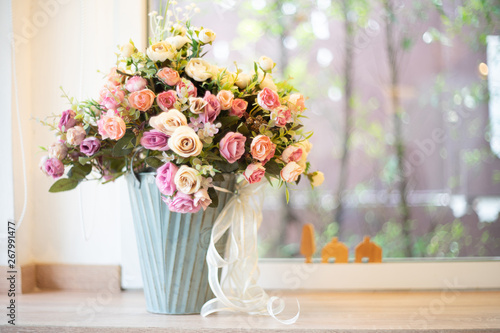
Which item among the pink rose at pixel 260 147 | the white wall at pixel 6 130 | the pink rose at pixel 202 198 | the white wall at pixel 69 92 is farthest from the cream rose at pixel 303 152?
the white wall at pixel 6 130

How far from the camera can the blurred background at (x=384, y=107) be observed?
1551 mm

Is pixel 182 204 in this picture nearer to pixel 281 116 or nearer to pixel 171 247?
pixel 171 247

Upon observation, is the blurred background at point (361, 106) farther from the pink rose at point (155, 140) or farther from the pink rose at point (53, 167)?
the pink rose at point (155, 140)

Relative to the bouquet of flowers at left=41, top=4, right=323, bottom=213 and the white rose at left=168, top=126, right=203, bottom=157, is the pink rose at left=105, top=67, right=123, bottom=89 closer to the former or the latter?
the bouquet of flowers at left=41, top=4, right=323, bottom=213

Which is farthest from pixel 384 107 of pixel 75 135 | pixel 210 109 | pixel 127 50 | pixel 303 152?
pixel 75 135

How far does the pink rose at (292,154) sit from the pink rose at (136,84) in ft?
1.09

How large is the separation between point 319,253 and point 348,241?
0.31 ft

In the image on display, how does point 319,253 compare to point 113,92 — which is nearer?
point 113,92

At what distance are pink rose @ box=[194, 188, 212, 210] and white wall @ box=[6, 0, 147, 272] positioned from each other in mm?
507

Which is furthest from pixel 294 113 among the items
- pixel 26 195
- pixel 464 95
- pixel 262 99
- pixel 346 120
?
pixel 26 195

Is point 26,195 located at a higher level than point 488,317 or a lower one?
higher

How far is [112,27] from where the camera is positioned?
154cm

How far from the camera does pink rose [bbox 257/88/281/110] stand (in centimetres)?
108

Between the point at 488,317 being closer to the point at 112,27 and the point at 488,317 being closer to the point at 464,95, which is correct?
the point at 464,95
